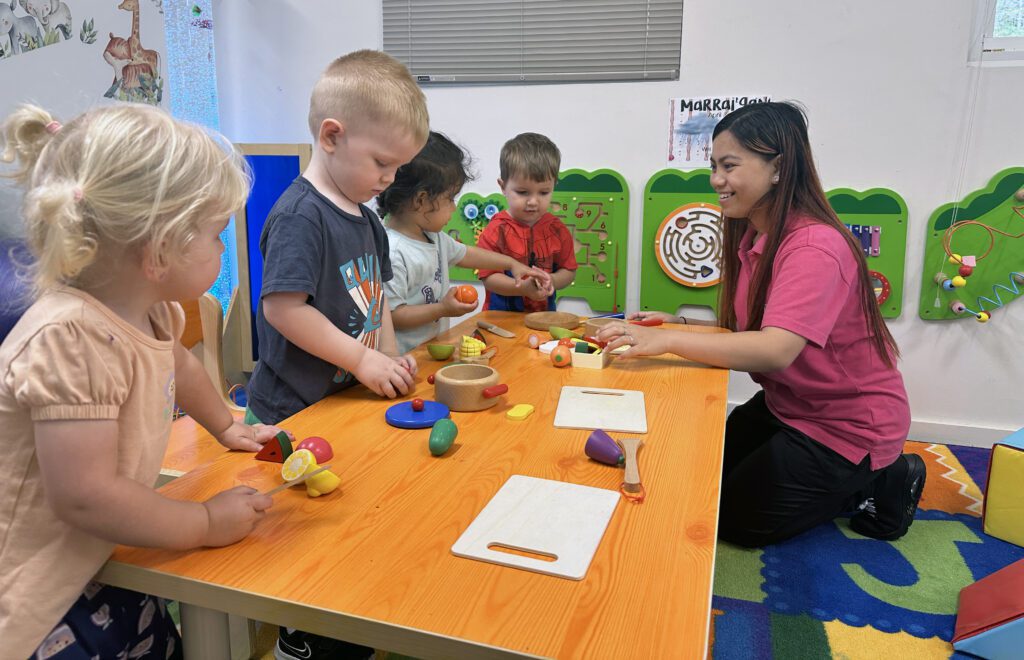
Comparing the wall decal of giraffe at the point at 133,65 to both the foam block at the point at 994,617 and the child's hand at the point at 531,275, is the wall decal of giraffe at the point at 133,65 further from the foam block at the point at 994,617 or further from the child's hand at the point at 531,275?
the foam block at the point at 994,617

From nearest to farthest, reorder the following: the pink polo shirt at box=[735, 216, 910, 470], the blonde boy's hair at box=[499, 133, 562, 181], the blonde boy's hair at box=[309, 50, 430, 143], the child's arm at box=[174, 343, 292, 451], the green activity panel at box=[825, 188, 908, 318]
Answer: the child's arm at box=[174, 343, 292, 451], the blonde boy's hair at box=[309, 50, 430, 143], the pink polo shirt at box=[735, 216, 910, 470], the blonde boy's hair at box=[499, 133, 562, 181], the green activity panel at box=[825, 188, 908, 318]

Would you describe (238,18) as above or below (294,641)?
above

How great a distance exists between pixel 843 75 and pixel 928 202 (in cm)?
52

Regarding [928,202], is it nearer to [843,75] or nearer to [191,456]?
[843,75]

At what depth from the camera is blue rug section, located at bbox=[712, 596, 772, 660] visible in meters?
1.38

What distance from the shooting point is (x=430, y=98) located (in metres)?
2.82

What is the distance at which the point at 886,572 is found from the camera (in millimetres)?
1664

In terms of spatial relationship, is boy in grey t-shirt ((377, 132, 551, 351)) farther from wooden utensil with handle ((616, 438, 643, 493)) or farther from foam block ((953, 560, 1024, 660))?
foam block ((953, 560, 1024, 660))

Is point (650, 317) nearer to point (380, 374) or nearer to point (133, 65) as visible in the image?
point (380, 374)

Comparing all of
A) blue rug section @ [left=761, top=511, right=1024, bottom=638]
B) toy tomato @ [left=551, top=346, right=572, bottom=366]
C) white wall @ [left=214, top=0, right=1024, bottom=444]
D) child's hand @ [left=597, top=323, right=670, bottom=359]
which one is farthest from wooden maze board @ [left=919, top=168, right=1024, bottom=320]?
toy tomato @ [left=551, top=346, right=572, bottom=366]

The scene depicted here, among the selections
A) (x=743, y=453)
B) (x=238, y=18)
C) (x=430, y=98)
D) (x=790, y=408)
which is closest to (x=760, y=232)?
(x=790, y=408)

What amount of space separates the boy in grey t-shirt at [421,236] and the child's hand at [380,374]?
43 cm

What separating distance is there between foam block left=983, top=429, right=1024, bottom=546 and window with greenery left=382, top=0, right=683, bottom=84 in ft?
5.22

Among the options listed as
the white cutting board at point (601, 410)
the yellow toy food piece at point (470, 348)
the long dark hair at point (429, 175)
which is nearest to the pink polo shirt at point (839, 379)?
the white cutting board at point (601, 410)
